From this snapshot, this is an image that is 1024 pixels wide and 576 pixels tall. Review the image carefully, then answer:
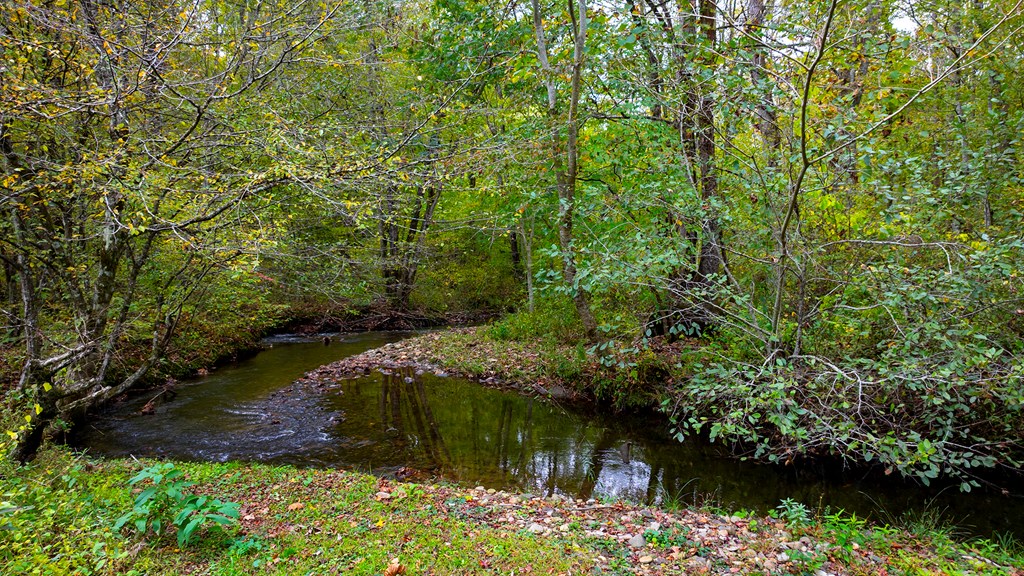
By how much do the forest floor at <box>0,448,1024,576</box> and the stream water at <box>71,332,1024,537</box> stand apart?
3.55 ft

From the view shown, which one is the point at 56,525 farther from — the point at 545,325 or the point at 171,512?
the point at 545,325

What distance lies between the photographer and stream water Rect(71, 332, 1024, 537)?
642 cm

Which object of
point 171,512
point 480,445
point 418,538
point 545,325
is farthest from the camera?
point 545,325

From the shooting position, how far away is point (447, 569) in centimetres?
399

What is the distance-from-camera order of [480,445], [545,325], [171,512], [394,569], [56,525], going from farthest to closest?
[545,325] < [480,445] < [171,512] < [56,525] < [394,569]

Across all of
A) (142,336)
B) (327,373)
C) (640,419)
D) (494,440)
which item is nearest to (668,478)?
(640,419)

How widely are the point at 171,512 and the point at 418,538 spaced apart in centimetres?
219

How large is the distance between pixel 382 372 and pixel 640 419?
698cm

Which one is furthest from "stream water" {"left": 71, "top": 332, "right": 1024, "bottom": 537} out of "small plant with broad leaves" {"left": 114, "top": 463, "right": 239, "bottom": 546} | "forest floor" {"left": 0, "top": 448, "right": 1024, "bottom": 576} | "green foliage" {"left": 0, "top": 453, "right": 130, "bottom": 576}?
"small plant with broad leaves" {"left": 114, "top": 463, "right": 239, "bottom": 546}

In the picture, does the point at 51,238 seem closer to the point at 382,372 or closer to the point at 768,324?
the point at 382,372

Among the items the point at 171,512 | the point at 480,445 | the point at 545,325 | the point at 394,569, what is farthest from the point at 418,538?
the point at 545,325

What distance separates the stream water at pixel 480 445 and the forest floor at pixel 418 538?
1.08m

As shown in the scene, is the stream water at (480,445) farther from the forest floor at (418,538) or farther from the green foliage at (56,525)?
the green foliage at (56,525)

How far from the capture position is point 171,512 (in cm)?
439
